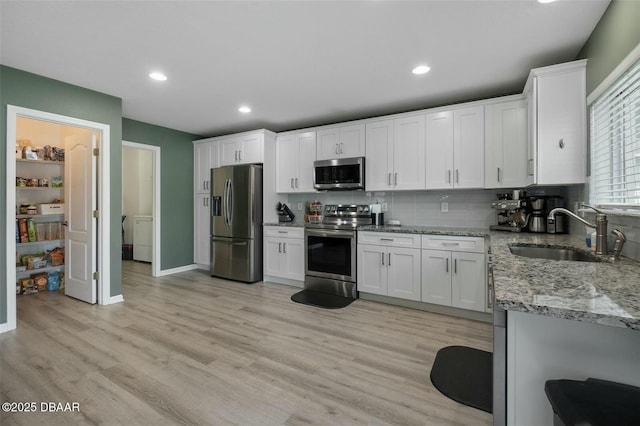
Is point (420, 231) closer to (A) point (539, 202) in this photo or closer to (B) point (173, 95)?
(A) point (539, 202)

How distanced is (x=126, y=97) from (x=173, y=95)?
0.60 metres

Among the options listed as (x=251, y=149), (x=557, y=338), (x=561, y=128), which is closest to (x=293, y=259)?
(x=251, y=149)

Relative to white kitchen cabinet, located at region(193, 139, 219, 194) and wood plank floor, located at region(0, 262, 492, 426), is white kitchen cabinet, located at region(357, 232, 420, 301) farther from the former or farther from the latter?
white kitchen cabinet, located at region(193, 139, 219, 194)

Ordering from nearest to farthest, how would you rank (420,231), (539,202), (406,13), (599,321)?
(599,321) → (406,13) → (539,202) → (420,231)

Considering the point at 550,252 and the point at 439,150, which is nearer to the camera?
the point at 550,252

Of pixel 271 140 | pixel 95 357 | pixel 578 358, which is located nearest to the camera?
pixel 578 358

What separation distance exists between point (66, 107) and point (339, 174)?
10.3 feet

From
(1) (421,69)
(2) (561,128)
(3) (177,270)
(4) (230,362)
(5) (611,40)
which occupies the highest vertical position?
(1) (421,69)

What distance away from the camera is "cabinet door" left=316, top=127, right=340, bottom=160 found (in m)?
4.10

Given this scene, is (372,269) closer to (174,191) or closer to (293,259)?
(293,259)

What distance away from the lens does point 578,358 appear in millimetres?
997

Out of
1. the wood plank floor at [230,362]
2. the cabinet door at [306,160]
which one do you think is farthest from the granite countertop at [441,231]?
the cabinet door at [306,160]

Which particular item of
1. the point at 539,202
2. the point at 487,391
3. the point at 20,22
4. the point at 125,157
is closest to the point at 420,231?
the point at 539,202

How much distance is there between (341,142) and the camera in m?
4.06
